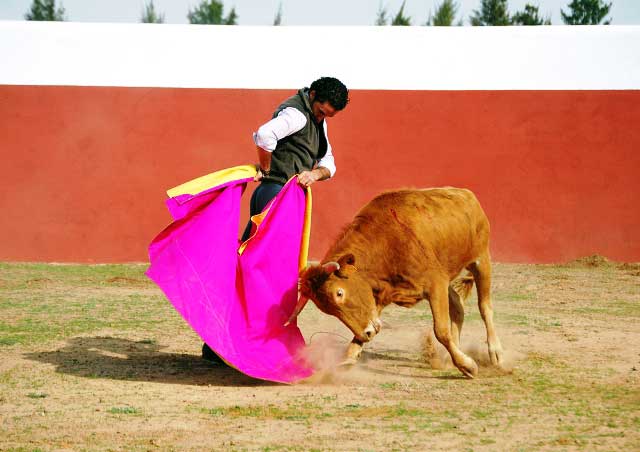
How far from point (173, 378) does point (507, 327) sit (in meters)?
3.40

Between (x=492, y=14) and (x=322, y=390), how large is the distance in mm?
34802

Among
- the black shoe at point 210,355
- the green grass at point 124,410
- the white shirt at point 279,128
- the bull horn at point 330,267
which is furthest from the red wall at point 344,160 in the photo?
the green grass at point 124,410

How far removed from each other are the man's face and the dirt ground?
1.52 metres

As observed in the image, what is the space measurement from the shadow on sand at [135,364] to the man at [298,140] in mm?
885

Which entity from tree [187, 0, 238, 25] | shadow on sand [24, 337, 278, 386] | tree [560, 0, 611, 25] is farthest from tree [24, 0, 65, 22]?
shadow on sand [24, 337, 278, 386]

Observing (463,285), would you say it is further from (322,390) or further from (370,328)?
(322,390)

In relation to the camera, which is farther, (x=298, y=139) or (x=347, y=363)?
(x=298, y=139)

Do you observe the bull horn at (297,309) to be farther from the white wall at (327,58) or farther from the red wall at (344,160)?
the white wall at (327,58)

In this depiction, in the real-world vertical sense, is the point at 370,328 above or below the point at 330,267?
below

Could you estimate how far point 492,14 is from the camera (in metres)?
38.0

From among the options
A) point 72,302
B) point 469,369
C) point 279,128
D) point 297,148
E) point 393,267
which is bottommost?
point 72,302

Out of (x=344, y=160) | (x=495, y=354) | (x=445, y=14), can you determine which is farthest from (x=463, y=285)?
(x=445, y=14)

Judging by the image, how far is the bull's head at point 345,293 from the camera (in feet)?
17.6

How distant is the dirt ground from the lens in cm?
414
